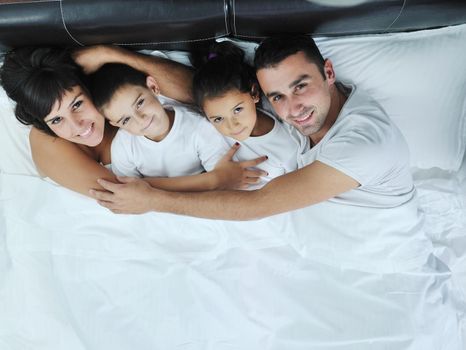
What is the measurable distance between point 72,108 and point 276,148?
24.3 inches

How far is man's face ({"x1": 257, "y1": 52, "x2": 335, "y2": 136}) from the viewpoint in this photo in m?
1.19

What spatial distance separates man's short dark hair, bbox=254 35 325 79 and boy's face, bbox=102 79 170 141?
1.06ft

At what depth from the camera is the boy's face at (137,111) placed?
1255 mm

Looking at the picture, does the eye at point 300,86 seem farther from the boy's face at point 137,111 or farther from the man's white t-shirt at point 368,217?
the boy's face at point 137,111

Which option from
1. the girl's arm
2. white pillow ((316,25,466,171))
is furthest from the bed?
the girl's arm

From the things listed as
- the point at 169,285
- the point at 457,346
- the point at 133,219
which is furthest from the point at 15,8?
the point at 457,346

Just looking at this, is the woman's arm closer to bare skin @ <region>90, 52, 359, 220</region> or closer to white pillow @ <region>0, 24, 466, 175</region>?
bare skin @ <region>90, 52, 359, 220</region>

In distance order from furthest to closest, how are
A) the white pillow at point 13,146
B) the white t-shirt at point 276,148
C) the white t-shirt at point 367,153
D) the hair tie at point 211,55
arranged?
the white pillow at point 13,146
the white t-shirt at point 276,148
the hair tie at point 211,55
the white t-shirt at point 367,153

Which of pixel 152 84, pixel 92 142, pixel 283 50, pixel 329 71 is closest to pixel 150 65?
pixel 152 84

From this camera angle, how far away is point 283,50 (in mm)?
1179

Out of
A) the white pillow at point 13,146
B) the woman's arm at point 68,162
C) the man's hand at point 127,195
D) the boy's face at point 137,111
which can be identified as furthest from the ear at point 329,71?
the white pillow at point 13,146

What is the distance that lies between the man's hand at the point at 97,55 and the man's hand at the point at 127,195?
37 cm

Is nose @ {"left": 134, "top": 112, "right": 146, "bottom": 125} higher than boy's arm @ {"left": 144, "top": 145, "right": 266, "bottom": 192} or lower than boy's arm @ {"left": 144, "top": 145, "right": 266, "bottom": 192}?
higher

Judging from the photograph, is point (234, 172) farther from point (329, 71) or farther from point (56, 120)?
point (56, 120)
